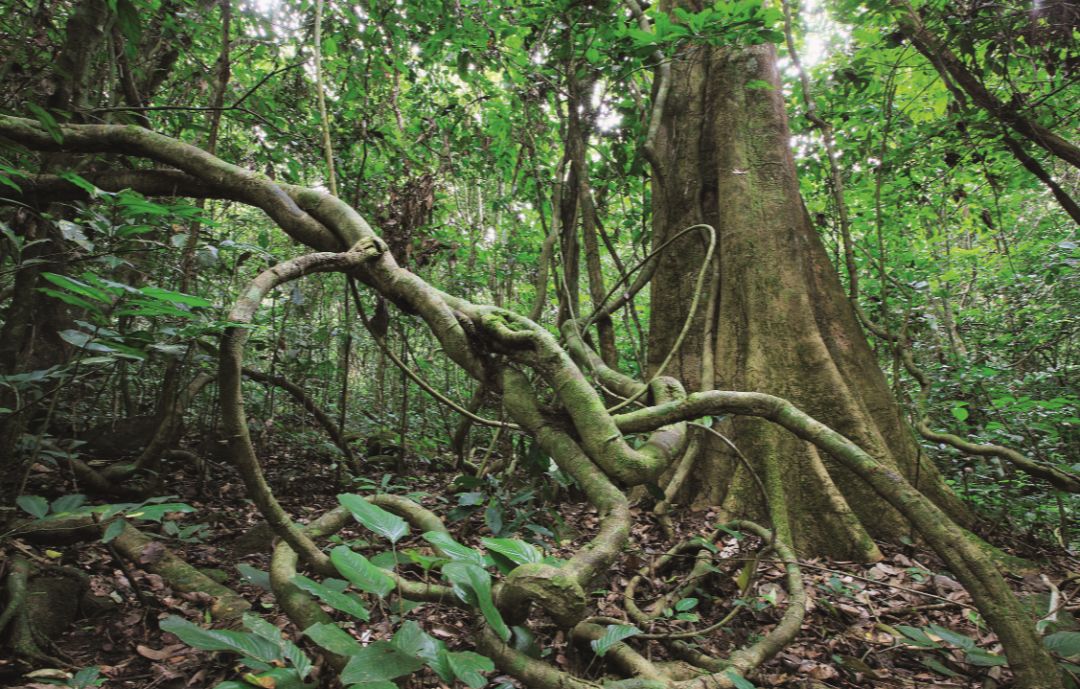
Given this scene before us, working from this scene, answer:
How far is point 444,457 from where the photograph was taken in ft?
18.4

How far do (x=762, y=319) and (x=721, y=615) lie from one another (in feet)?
6.56

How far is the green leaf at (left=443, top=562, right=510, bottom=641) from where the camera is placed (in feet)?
3.85

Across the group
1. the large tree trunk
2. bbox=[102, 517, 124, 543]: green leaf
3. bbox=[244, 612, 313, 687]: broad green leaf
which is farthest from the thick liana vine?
the large tree trunk

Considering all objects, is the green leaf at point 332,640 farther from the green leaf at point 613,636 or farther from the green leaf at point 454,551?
the green leaf at point 613,636

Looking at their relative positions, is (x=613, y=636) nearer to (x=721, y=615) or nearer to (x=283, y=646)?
(x=283, y=646)

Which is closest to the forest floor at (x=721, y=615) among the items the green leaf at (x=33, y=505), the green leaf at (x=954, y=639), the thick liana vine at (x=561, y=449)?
the green leaf at (x=954, y=639)

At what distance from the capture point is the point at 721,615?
8.16 ft

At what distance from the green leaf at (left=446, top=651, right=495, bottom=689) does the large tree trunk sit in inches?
93.7

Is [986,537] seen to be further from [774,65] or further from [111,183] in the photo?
[111,183]

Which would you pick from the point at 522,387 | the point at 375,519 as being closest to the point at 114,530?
the point at 375,519

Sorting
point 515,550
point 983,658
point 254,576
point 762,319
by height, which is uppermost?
point 762,319

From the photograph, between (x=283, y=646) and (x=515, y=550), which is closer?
(x=283, y=646)

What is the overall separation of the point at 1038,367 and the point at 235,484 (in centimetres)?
884

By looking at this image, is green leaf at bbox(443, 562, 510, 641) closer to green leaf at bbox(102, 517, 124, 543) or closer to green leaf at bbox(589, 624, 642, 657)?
green leaf at bbox(589, 624, 642, 657)
